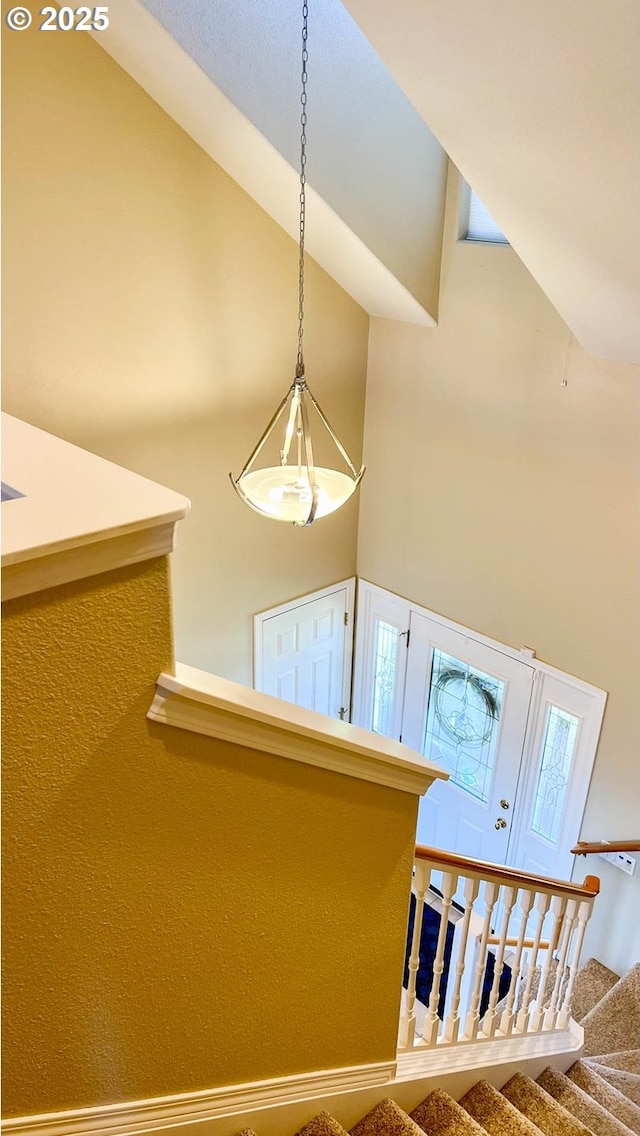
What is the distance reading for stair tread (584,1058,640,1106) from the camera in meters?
3.24

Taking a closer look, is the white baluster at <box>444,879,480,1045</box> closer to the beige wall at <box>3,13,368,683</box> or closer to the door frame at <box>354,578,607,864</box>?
the door frame at <box>354,578,607,864</box>

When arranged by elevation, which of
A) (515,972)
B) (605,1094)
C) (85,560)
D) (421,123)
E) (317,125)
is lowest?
Result: (605,1094)

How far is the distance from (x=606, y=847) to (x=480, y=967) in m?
1.90

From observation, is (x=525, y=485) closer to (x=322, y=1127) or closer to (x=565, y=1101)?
(x=565, y=1101)

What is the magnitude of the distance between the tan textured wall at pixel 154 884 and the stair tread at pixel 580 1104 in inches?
49.2

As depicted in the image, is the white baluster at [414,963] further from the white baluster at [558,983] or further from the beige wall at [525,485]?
the beige wall at [525,485]

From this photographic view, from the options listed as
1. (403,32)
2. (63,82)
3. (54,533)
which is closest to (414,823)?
(54,533)

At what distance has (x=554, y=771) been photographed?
4582 millimetres

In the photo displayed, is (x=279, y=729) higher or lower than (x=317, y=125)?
lower

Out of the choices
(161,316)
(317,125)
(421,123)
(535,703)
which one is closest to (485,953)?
(535,703)

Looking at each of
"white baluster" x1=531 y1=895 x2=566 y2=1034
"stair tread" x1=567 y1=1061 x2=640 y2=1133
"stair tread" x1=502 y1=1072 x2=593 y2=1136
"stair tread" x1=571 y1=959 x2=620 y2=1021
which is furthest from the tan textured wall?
"stair tread" x1=571 y1=959 x2=620 y2=1021

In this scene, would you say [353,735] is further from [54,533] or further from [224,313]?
[224,313]

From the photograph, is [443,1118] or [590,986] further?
[590,986]

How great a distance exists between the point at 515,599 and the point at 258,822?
3253 mm
